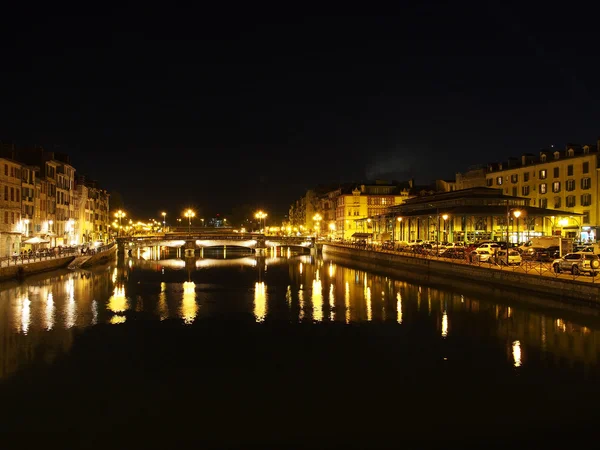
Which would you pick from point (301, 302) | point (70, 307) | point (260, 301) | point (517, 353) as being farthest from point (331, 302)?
point (70, 307)

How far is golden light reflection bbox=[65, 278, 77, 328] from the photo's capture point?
33263 millimetres

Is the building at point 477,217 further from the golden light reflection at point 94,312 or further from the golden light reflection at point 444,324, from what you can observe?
the golden light reflection at point 94,312

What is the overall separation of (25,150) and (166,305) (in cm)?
4765

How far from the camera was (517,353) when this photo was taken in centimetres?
2559

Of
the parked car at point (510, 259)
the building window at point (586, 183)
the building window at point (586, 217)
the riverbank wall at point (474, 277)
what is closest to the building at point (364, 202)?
the riverbank wall at point (474, 277)

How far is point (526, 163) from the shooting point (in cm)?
8888

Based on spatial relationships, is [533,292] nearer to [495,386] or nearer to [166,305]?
[495,386]

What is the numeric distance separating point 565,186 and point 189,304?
6024cm

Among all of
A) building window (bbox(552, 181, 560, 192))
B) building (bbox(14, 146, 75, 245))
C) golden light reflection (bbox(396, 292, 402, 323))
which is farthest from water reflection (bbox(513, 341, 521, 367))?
building (bbox(14, 146, 75, 245))

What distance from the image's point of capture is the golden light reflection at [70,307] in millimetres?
33263

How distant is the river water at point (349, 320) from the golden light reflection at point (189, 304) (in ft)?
0.25

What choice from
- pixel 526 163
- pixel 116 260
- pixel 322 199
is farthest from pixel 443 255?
pixel 322 199

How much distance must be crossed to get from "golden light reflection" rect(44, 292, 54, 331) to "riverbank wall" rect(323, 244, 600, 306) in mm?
31943

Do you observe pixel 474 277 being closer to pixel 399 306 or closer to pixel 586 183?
pixel 399 306
